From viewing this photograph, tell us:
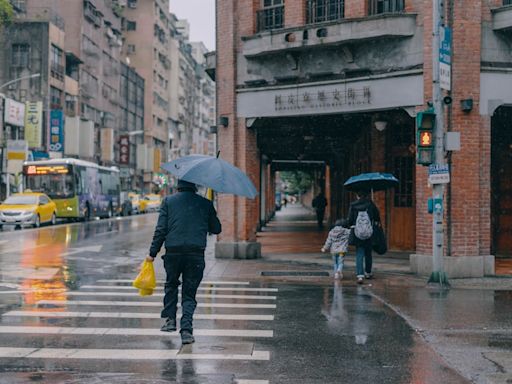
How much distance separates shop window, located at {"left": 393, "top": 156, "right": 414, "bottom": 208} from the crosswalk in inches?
355

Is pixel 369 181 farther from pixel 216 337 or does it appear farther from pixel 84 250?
pixel 84 250

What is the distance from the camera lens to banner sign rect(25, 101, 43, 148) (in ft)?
200

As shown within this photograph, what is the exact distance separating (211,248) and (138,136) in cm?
8112

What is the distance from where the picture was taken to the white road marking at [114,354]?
782cm

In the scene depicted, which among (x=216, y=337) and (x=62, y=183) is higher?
(x=62, y=183)

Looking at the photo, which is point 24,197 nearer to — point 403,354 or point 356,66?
point 356,66

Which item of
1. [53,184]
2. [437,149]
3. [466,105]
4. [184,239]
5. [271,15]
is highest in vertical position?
[271,15]

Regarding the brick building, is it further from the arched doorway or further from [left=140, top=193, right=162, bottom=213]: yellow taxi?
[left=140, top=193, right=162, bottom=213]: yellow taxi

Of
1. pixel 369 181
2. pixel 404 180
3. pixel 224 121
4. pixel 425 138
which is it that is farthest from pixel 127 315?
pixel 404 180

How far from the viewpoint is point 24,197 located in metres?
39.0

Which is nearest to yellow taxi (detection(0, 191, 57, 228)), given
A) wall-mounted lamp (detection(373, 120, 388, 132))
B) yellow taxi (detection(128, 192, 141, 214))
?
wall-mounted lamp (detection(373, 120, 388, 132))

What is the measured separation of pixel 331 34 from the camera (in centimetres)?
1812

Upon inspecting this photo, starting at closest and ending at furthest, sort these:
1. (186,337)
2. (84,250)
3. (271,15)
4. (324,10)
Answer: (186,337) < (324,10) < (271,15) < (84,250)

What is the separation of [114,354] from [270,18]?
45.9 ft
